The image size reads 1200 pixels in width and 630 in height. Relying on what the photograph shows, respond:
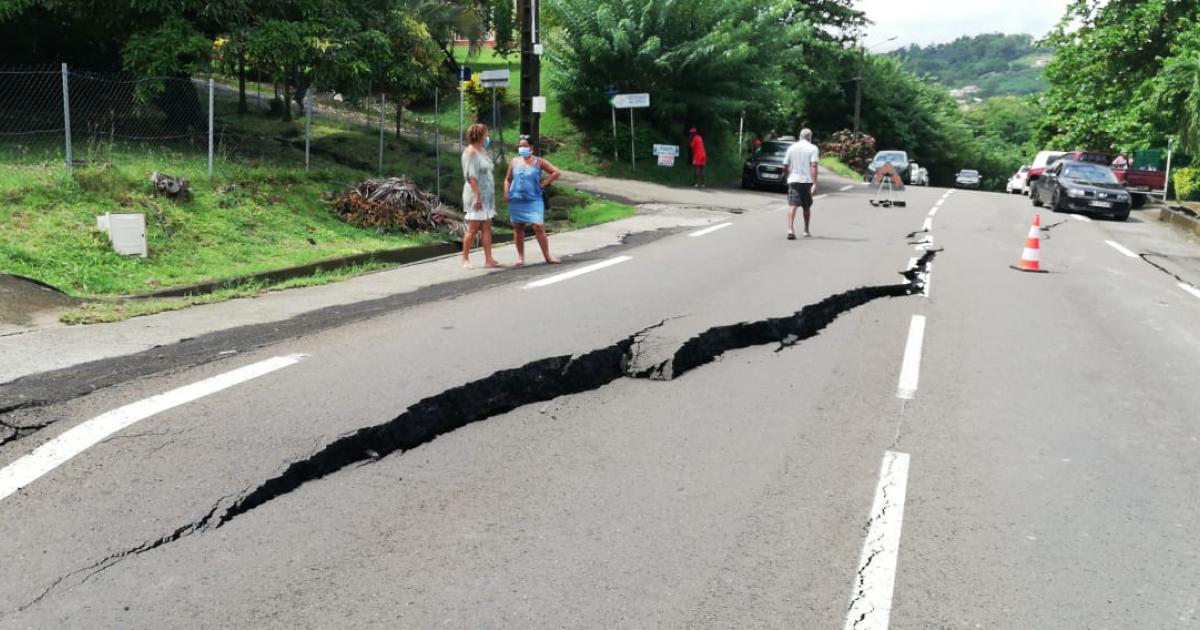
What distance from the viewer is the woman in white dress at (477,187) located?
1102cm

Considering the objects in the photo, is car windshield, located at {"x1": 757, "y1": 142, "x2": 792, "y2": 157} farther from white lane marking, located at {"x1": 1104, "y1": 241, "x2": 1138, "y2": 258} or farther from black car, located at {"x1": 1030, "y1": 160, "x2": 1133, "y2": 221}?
white lane marking, located at {"x1": 1104, "y1": 241, "x2": 1138, "y2": 258}

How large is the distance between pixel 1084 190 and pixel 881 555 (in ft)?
72.9

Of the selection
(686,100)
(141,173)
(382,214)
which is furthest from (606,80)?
(141,173)

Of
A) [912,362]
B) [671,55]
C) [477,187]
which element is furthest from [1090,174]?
[912,362]

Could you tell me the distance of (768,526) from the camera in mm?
3867

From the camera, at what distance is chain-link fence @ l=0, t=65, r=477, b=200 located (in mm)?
13706

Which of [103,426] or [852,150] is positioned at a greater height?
[852,150]

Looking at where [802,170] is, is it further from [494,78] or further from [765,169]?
[765,169]

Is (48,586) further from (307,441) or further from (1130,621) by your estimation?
(1130,621)

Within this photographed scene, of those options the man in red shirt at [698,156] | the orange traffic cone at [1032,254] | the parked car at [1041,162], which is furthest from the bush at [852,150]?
the orange traffic cone at [1032,254]

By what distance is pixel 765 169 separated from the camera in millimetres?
29594

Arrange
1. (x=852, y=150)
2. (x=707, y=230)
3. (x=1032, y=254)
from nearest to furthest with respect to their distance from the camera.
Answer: (x=1032, y=254), (x=707, y=230), (x=852, y=150)

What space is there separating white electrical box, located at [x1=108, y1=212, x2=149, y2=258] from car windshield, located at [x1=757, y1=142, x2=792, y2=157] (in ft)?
75.1

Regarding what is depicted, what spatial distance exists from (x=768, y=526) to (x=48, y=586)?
9.04 feet
